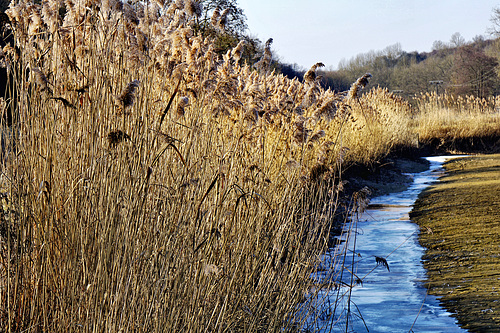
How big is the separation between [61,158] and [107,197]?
342mm

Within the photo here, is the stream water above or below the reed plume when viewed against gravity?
below

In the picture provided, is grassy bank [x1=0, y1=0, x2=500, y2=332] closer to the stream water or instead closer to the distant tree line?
the stream water

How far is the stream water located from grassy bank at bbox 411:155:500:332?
110mm

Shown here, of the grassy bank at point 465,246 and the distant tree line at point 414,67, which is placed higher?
the distant tree line at point 414,67

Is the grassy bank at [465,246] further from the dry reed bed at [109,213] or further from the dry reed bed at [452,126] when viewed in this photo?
the dry reed bed at [452,126]

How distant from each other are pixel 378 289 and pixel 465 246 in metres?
1.36

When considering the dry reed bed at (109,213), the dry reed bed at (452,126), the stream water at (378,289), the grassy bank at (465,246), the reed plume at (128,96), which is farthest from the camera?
the dry reed bed at (452,126)

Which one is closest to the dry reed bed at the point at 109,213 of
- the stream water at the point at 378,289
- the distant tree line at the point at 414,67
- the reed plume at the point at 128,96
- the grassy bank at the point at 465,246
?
the reed plume at the point at 128,96

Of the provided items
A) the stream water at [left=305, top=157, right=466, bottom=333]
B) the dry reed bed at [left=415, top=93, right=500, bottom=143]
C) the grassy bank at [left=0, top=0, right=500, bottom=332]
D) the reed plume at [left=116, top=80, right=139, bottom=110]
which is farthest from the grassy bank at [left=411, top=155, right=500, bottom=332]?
the dry reed bed at [left=415, top=93, right=500, bottom=143]

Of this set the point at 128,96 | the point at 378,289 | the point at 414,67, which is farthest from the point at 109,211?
the point at 414,67

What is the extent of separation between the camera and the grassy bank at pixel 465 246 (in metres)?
3.34

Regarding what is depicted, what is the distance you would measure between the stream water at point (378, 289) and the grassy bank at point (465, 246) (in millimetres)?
110

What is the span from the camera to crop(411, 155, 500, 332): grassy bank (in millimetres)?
3342

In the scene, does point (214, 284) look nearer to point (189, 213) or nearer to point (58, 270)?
point (189, 213)
